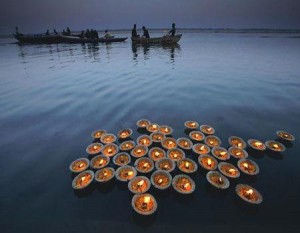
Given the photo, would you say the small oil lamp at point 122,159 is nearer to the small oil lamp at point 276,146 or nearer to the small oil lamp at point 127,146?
the small oil lamp at point 127,146

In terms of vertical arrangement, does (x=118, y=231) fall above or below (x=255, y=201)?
below

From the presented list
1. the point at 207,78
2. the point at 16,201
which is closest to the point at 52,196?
the point at 16,201

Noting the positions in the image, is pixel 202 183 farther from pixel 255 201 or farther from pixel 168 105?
pixel 168 105

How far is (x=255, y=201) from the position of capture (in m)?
4.30

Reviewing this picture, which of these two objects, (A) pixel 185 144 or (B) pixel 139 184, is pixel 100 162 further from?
(A) pixel 185 144

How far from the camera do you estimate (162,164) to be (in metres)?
5.57

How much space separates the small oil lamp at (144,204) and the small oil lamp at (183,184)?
762 millimetres

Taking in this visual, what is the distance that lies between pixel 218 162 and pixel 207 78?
10947 mm

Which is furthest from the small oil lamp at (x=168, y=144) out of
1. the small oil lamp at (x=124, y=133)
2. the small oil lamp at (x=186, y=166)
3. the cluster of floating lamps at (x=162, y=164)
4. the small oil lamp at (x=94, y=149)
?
the small oil lamp at (x=94, y=149)

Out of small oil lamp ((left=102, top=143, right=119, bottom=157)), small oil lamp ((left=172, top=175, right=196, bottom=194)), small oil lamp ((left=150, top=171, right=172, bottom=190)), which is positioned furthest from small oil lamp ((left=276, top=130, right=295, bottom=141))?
small oil lamp ((left=102, top=143, right=119, bottom=157))

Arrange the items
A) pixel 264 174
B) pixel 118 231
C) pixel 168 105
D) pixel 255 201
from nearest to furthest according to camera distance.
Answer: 1. pixel 118 231
2. pixel 255 201
3. pixel 264 174
4. pixel 168 105

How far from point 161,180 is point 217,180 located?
61.0 inches

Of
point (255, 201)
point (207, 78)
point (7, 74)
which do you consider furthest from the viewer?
point (7, 74)

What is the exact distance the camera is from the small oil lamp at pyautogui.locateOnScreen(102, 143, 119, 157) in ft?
20.0
